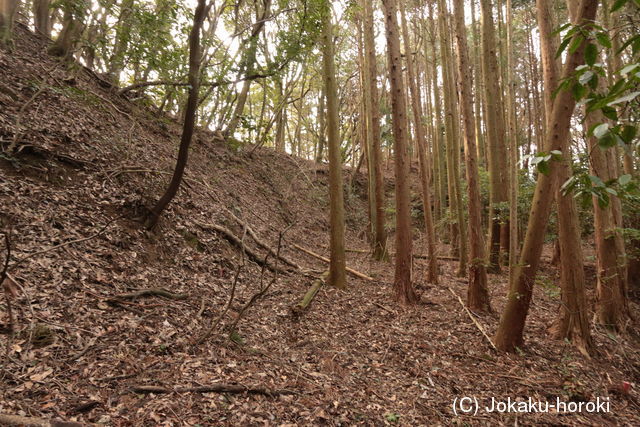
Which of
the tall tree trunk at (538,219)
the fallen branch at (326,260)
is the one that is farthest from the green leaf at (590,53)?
the fallen branch at (326,260)

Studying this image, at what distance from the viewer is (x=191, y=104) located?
465 centimetres

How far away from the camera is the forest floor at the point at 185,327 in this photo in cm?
285

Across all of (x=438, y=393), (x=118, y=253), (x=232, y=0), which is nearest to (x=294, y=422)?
(x=438, y=393)

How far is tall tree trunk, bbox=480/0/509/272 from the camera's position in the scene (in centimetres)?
837

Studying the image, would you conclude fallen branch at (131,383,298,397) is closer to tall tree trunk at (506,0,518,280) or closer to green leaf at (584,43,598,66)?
green leaf at (584,43,598,66)

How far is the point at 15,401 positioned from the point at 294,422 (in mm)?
2004

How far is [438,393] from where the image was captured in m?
3.75

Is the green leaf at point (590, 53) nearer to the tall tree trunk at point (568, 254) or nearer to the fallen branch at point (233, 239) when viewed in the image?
the tall tree trunk at point (568, 254)

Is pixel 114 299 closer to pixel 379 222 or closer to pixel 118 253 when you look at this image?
pixel 118 253

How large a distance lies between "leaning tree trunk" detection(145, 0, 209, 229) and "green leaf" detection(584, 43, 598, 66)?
13.5ft

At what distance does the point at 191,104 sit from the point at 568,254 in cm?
557

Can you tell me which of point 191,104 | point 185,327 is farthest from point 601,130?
point 191,104

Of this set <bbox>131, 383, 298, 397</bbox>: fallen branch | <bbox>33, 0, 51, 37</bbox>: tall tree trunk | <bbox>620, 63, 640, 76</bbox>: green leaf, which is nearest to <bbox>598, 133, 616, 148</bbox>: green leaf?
<bbox>620, 63, 640, 76</bbox>: green leaf

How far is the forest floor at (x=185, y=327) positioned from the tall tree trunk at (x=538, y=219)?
0.35 metres
